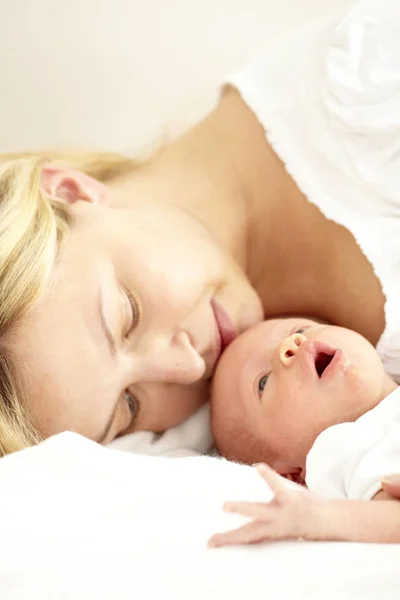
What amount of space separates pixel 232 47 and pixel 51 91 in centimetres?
39

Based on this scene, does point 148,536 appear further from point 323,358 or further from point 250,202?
point 250,202

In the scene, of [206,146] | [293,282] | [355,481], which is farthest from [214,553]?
[206,146]

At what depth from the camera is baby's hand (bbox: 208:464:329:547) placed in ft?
2.08

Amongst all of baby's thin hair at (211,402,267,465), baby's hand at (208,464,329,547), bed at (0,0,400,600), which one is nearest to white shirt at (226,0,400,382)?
baby's thin hair at (211,402,267,465)

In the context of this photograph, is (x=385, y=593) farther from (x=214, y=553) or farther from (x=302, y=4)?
(x=302, y=4)

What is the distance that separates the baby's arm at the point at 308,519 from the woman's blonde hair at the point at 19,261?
0.37 meters

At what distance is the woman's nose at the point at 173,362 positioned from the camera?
985 mm

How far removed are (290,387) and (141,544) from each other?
14.1 inches

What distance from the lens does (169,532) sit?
67 cm

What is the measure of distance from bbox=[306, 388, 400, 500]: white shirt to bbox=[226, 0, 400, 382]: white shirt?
9.1 inches

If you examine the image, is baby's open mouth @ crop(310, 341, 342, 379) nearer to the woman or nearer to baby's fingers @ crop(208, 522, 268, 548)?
the woman

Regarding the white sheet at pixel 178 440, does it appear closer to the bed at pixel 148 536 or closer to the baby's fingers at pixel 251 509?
the bed at pixel 148 536

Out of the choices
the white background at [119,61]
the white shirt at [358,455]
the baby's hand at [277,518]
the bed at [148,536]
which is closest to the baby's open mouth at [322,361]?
the white shirt at [358,455]

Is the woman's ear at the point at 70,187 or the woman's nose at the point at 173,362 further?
the woman's ear at the point at 70,187
